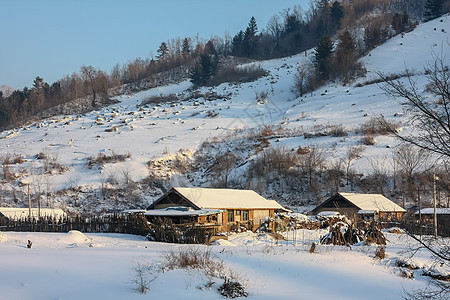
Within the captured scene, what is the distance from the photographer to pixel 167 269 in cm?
1182

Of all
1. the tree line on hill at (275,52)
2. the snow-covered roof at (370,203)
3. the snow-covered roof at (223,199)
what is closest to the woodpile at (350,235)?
the snow-covered roof at (223,199)

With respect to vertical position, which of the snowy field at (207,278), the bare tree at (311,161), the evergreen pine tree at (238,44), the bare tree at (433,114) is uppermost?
the evergreen pine tree at (238,44)

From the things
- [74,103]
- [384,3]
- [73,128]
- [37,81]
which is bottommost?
[73,128]

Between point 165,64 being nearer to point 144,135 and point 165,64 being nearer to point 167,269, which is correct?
point 144,135

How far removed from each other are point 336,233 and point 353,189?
90.6 ft

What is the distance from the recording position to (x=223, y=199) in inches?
1275

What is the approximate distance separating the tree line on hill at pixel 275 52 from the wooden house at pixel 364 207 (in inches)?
1904

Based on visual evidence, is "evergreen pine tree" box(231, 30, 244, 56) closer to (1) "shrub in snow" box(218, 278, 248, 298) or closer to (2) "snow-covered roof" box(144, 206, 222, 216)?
(2) "snow-covered roof" box(144, 206, 222, 216)

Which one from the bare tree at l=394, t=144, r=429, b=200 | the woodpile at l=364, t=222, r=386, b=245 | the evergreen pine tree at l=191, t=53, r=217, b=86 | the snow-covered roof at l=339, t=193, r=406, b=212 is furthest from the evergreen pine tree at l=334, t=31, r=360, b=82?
the woodpile at l=364, t=222, r=386, b=245

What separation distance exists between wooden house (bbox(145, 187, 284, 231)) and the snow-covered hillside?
53.6 ft

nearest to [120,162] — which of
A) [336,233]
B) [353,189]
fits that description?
[353,189]

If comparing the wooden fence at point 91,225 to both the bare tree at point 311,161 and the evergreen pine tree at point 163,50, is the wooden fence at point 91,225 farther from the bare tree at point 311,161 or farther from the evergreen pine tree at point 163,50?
the evergreen pine tree at point 163,50

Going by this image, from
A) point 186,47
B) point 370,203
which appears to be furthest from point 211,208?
point 186,47

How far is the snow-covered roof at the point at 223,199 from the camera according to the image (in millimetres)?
29969
